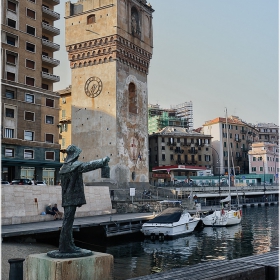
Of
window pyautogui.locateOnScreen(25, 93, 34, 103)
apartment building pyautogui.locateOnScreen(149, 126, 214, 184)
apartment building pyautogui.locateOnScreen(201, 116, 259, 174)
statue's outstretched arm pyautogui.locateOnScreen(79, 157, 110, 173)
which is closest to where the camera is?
statue's outstretched arm pyautogui.locateOnScreen(79, 157, 110, 173)

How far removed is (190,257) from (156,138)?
66.6m

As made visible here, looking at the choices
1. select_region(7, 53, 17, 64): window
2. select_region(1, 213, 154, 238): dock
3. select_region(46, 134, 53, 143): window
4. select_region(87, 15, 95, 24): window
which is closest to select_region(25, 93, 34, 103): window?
select_region(7, 53, 17, 64): window

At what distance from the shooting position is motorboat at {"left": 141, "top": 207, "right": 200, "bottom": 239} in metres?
31.0

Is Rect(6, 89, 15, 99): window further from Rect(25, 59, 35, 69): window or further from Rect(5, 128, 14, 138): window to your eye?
Rect(25, 59, 35, 69): window

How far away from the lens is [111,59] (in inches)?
2046

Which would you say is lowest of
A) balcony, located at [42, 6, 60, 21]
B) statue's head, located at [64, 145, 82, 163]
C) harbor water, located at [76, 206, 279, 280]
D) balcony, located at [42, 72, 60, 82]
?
harbor water, located at [76, 206, 279, 280]

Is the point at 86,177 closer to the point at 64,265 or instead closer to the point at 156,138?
the point at 156,138

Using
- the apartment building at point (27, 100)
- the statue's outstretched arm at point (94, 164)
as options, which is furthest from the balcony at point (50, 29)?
the statue's outstretched arm at point (94, 164)

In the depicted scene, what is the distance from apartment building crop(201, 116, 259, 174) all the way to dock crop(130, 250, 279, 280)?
83.9m

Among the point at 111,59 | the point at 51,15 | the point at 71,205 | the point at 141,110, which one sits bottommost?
the point at 71,205

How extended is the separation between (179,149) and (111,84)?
4222 cm

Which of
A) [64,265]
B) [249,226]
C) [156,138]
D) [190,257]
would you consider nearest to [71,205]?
[64,265]

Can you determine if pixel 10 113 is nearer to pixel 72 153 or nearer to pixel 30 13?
pixel 30 13

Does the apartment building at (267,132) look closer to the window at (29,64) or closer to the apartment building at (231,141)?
the apartment building at (231,141)
